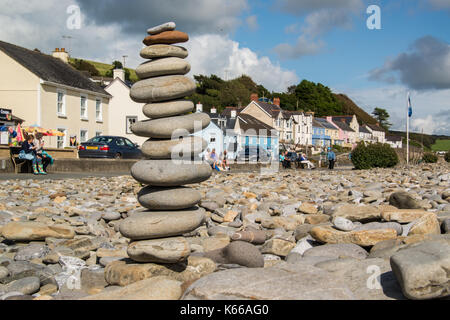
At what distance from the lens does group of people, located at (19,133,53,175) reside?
1809cm

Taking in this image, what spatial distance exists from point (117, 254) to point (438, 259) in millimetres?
3846

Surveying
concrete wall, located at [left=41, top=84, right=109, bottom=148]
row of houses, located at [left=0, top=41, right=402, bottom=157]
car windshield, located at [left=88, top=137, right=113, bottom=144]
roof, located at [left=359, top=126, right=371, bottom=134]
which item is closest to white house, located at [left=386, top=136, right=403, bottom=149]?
roof, located at [left=359, top=126, right=371, bottom=134]

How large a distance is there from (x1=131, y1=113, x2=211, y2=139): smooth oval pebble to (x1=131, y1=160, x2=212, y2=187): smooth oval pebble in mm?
322

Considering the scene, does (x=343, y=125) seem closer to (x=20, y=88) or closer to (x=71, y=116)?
(x=71, y=116)

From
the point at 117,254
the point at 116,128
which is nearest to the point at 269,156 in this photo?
the point at 116,128

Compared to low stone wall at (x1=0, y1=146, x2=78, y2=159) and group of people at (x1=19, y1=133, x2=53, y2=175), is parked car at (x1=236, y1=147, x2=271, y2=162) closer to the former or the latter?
low stone wall at (x1=0, y1=146, x2=78, y2=159)

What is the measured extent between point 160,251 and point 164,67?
2.09m

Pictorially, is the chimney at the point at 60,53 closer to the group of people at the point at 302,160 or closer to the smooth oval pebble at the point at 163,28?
the group of people at the point at 302,160

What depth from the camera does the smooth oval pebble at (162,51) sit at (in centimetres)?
501

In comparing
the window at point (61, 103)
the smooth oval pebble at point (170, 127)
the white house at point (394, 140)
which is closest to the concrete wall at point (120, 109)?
Result: the window at point (61, 103)

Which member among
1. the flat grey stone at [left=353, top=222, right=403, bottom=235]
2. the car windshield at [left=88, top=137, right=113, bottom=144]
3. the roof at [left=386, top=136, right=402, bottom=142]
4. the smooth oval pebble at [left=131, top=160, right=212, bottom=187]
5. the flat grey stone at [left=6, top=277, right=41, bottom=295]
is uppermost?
the roof at [left=386, top=136, right=402, bottom=142]

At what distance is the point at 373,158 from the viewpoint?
29281mm

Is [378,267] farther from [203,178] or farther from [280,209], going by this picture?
[280,209]

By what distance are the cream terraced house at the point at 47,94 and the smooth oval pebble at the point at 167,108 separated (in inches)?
1234
